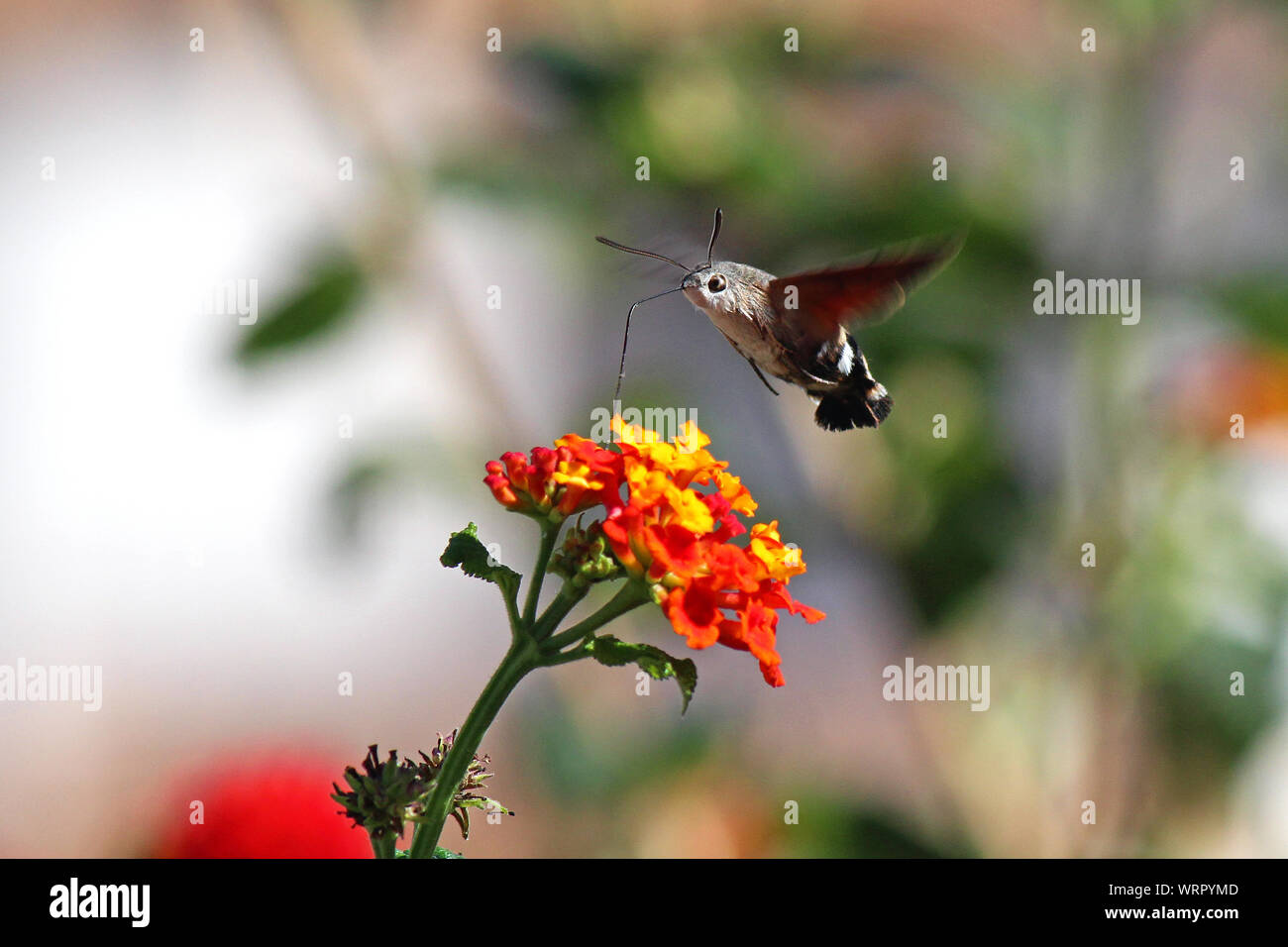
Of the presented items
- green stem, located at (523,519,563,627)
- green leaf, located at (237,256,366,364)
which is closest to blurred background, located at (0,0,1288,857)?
green leaf, located at (237,256,366,364)

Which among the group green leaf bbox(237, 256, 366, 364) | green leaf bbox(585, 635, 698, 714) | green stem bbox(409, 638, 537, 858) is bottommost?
green stem bbox(409, 638, 537, 858)

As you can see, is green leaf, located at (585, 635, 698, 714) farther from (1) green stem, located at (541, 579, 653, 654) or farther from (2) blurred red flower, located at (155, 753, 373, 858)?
(2) blurred red flower, located at (155, 753, 373, 858)

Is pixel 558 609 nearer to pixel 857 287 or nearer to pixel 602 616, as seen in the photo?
pixel 602 616

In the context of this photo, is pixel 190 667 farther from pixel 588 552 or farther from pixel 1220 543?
pixel 588 552

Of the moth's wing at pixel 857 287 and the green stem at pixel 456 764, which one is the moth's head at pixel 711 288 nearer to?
the moth's wing at pixel 857 287

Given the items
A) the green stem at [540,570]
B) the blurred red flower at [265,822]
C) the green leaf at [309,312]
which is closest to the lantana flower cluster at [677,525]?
the green stem at [540,570]

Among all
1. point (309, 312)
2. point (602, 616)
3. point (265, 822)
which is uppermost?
point (309, 312)

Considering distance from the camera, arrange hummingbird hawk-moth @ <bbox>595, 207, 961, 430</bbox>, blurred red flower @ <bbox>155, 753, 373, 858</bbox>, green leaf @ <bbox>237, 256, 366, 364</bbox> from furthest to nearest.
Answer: green leaf @ <bbox>237, 256, 366, 364</bbox> → hummingbird hawk-moth @ <bbox>595, 207, 961, 430</bbox> → blurred red flower @ <bbox>155, 753, 373, 858</bbox>

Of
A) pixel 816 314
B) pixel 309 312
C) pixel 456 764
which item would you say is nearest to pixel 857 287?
pixel 816 314
